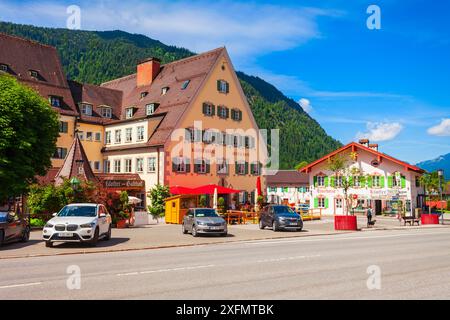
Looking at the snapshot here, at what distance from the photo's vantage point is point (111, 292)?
8.81 m

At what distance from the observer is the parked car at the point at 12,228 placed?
58.1ft

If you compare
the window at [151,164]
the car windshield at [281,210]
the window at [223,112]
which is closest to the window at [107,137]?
the window at [151,164]

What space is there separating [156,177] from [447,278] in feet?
113

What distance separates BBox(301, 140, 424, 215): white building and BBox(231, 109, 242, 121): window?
10701 mm

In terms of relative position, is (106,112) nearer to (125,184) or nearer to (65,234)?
(125,184)

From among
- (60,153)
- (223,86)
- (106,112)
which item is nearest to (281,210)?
(223,86)

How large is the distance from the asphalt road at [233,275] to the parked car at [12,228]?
3.59m

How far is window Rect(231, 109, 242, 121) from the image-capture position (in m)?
49.1

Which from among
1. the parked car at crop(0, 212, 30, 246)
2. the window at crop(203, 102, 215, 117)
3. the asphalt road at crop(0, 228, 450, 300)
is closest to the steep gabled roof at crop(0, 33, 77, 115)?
the window at crop(203, 102, 215, 117)

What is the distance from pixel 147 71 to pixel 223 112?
479 inches

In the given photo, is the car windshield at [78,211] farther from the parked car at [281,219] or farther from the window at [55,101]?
the window at [55,101]

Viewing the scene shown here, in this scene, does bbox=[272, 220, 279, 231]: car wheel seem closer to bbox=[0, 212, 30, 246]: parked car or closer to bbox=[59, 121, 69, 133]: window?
bbox=[0, 212, 30, 246]: parked car

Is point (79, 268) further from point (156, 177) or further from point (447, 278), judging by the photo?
point (156, 177)

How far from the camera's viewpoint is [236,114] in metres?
49.5
